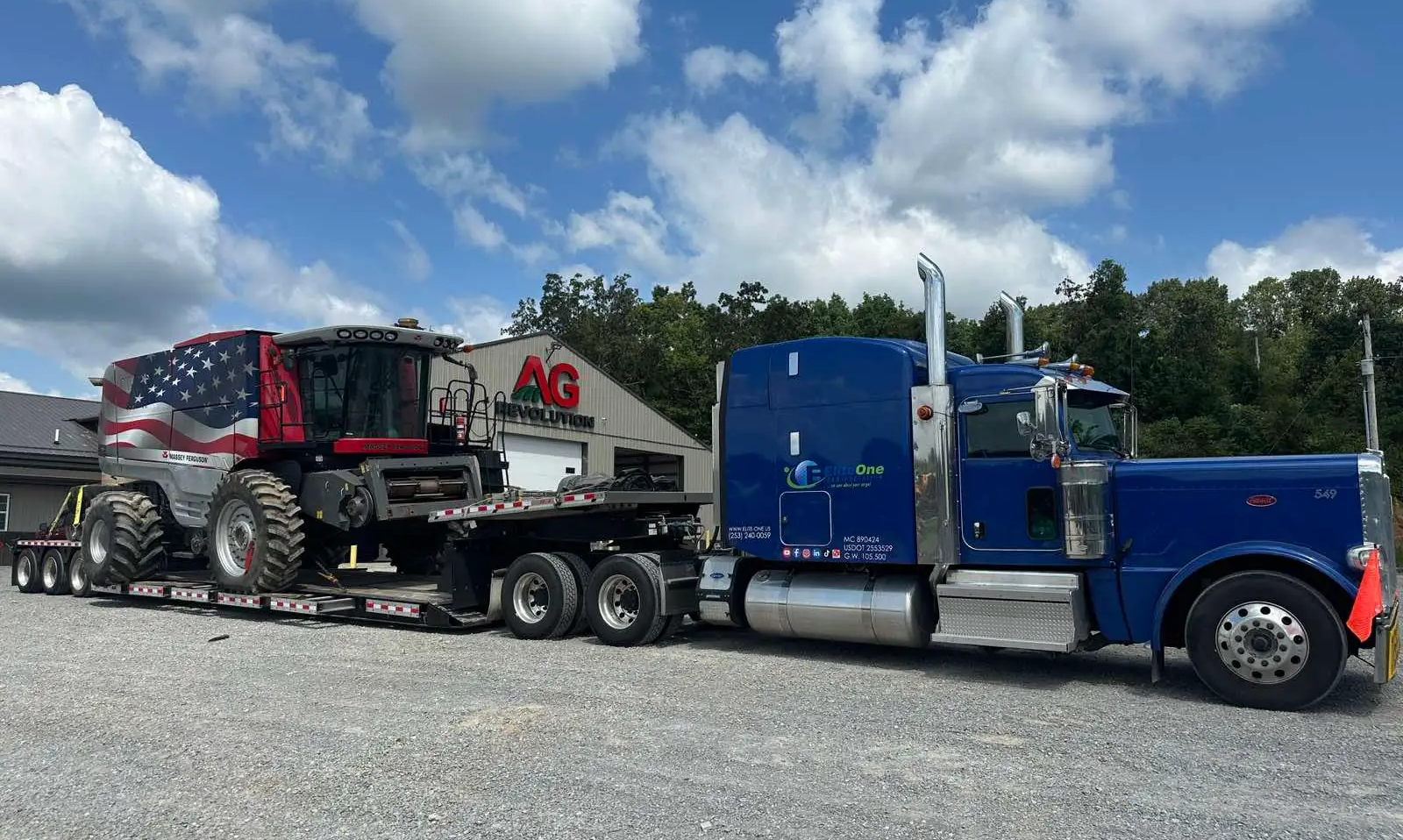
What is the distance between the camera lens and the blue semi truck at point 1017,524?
291 inches

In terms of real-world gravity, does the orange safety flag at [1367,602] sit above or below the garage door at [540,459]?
below

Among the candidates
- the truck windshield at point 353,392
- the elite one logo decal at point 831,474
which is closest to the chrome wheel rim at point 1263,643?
the elite one logo decal at point 831,474

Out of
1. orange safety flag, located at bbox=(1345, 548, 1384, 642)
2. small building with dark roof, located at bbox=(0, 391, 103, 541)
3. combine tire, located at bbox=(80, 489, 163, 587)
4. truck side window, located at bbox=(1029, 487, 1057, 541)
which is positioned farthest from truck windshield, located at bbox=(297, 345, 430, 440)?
small building with dark roof, located at bbox=(0, 391, 103, 541)

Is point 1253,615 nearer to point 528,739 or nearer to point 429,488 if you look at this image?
point 528,739

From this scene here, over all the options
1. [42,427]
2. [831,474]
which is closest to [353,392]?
[831,474]

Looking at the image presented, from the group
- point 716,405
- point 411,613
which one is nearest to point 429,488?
point 411,613

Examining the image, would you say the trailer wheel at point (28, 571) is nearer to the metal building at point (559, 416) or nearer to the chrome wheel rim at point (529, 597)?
the metal building at point (559, 416)

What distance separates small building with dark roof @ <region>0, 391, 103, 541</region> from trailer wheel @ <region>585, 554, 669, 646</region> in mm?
→ 24653

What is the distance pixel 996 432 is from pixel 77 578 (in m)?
15.4

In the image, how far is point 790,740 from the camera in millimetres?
6469

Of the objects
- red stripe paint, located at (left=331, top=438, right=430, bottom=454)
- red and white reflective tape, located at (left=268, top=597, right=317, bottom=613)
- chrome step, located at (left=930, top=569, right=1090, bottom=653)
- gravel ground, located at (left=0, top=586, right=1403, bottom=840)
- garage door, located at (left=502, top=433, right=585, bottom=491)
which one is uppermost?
garage door, located at (left=502, top=433, right=585, bottom=491)

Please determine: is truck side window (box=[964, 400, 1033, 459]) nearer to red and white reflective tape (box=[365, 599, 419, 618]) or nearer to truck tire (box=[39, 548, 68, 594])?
red and white reflective tape (box=[365, 599, 419, 618])

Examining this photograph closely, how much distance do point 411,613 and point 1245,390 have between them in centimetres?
5751

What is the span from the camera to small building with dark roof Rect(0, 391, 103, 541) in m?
30.2
